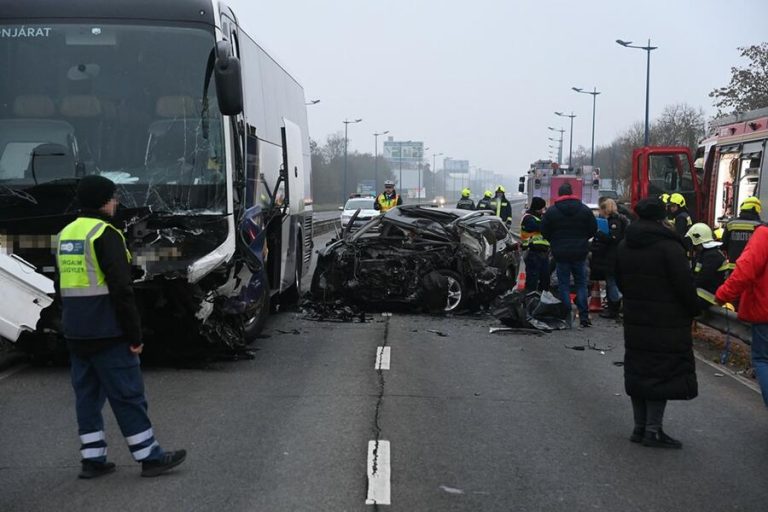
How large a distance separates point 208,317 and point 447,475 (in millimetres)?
4037

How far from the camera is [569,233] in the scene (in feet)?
41.1

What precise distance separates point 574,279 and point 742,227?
3.81 meters

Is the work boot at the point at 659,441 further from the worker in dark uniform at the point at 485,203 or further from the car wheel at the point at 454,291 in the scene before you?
the worker in dark uniform at the point at 485,203

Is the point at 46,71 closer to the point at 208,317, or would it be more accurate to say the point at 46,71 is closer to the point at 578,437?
the point at 208,317

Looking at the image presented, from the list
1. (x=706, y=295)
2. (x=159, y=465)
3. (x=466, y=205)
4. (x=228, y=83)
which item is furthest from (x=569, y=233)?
(x=466, y=205)

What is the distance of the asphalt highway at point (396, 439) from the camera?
5320mm

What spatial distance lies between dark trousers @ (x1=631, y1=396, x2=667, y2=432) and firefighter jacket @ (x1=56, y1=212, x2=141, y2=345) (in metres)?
3.62

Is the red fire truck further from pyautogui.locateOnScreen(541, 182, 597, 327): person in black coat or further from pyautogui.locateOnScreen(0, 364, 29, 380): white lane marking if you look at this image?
pyautogui.locateOnScreen(0, 364, 29, 380): white lane marking

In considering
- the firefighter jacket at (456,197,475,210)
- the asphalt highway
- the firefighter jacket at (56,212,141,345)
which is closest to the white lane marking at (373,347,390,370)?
the asphalt highway

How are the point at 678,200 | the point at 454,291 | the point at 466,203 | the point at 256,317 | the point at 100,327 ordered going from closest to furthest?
the point at 100,327 < the point at 256,317 < the point at 454,291 < the point at 678,200 < the point at 466,203

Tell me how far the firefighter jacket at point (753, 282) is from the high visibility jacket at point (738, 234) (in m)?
2.42

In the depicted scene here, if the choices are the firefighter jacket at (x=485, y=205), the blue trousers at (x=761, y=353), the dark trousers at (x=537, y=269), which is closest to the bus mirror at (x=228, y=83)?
the blue trousers at (x=761, y=353)

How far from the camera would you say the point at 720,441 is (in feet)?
22.3

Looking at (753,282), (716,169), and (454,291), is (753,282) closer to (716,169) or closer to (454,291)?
(454,291)
